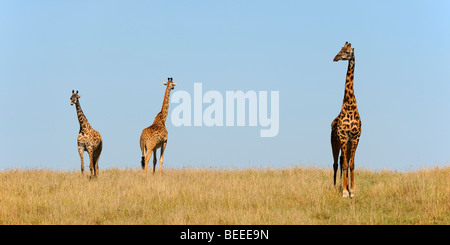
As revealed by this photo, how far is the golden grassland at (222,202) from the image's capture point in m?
11.7

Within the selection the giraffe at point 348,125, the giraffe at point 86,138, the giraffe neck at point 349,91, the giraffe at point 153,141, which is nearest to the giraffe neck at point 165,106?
the giraffe at point 153,141

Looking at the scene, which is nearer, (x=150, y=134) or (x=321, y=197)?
(x=321, y=197)

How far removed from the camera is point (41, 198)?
14.1 meters

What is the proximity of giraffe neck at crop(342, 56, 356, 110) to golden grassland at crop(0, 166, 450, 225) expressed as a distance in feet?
7.44

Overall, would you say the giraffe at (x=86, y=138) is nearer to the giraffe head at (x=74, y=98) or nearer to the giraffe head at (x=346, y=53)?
the giraffe head at (x=74, y=98)

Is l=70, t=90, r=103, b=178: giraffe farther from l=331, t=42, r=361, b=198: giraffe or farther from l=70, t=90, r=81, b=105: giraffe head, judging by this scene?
l=331, t=42, r=361, b=198: giraffe

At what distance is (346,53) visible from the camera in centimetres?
1397

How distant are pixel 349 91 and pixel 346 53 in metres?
0.98

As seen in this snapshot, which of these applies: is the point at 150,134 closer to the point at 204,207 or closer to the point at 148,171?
the point at 148,171

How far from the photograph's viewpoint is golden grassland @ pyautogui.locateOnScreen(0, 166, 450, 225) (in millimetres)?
11695

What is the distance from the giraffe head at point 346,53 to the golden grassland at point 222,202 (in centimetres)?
346

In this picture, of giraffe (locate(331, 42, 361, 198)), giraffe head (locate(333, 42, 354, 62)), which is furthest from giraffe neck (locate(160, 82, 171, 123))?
giraffe head (locate(333, 42, 354, 62))

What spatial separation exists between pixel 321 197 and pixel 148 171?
792cm
